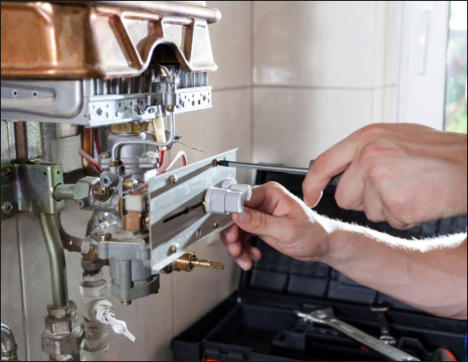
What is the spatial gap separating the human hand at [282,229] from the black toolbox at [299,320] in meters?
0.37

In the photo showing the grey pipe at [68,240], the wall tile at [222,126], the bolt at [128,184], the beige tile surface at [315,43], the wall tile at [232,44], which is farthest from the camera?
the beige tile surface at [315,43]

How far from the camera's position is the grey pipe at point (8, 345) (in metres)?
0.73

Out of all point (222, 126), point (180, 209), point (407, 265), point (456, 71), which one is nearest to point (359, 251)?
point (407, 265)

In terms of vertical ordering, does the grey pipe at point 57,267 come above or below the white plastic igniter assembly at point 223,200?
below

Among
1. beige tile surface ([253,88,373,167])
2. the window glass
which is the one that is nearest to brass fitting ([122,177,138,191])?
beige tile surface ([253,88,373,167])

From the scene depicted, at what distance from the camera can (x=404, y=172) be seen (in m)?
0.57

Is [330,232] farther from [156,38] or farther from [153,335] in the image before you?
[153,335]

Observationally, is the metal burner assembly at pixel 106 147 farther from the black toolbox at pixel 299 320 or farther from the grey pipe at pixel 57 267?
the black toolbox at pixel 299 320

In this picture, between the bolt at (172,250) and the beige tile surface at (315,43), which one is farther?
the beige tile surface at (315,43)

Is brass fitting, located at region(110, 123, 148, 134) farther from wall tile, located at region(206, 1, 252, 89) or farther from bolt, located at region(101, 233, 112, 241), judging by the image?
wall tile, located at region(206, 1, 252, 89)

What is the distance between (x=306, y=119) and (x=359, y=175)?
0.87 m

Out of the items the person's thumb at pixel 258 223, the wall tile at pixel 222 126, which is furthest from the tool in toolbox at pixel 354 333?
the person's thumb at pixel 258 223

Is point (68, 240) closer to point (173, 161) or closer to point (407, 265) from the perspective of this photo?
point (173, 161)

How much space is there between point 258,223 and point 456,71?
91 cm
